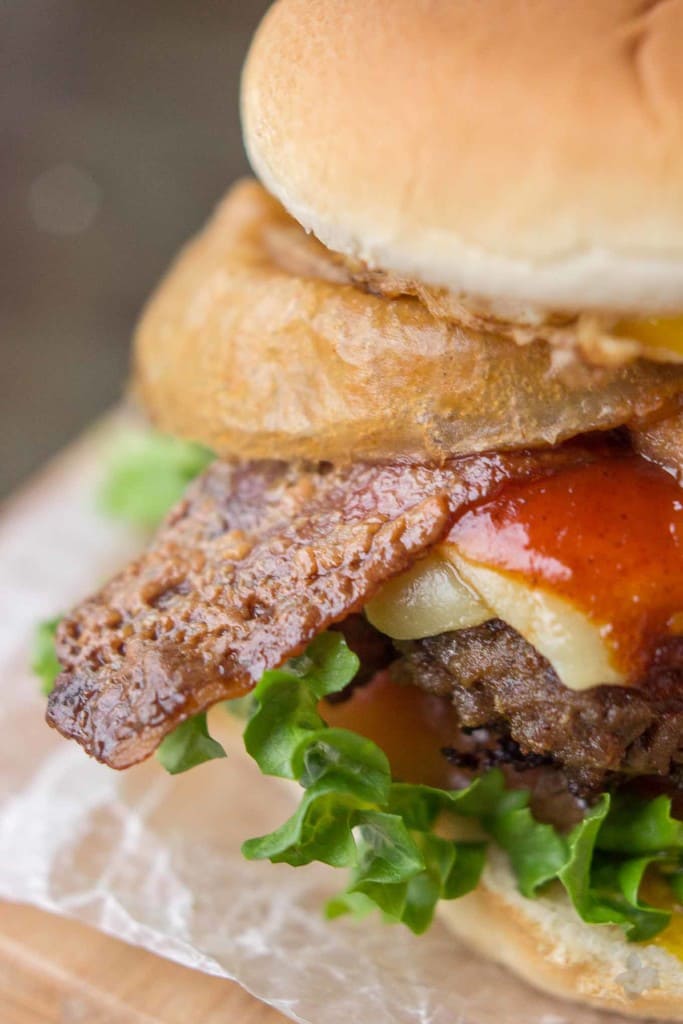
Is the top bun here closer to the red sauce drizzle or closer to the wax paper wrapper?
the red sauce drizzle

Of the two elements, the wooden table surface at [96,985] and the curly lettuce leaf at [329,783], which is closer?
the curly lettuce leaf at [329,783]

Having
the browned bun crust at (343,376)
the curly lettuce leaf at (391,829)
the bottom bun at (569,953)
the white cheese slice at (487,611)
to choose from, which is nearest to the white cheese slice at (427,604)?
the white cheese slice at (487,611)

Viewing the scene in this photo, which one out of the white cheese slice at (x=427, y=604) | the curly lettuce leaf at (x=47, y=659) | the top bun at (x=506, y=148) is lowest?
the curly lettuce leaf at (x=47, y=659)

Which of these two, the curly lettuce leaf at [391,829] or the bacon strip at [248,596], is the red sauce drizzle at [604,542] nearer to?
the bacon strip at [248,596]

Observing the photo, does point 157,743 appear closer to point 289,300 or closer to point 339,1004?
point 339,1004

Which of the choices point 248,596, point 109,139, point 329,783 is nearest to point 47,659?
point 248,596

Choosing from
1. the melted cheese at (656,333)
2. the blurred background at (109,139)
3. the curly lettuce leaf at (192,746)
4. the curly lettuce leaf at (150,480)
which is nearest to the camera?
the melted cheese at (656,333)

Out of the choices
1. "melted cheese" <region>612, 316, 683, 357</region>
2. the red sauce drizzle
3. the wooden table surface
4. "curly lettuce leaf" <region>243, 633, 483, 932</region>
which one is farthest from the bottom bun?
"melted cheese" <region>612, 316, 683, 357</region>
